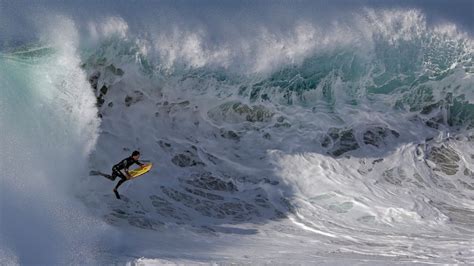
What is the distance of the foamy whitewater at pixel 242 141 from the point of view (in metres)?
9.93

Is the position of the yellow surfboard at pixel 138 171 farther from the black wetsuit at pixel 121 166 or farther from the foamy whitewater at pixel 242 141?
the foamy whitewater at pixel 242 141

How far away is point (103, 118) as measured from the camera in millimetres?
12305

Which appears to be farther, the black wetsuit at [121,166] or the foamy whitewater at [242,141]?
the foamy whitewater at [242,141]

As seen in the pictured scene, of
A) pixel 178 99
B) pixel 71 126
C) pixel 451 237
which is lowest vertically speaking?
pixel 451 237

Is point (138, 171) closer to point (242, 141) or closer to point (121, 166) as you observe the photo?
point (121, 166)

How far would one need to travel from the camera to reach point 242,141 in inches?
486

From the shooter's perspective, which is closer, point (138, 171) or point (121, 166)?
point (121, 166)

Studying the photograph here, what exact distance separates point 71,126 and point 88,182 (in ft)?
3.59

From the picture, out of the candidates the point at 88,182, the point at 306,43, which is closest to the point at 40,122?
the point at 88,182

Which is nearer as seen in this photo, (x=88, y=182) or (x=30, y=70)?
(x=88, y=182)

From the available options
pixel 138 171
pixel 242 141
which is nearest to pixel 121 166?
pixel 138 171

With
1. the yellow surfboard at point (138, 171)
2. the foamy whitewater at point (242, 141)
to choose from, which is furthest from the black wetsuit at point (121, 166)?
the foamy whitewater at point (242, 141)

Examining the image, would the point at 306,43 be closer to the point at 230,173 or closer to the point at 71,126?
the point at 230,173

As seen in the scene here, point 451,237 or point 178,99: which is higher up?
point 178,99
